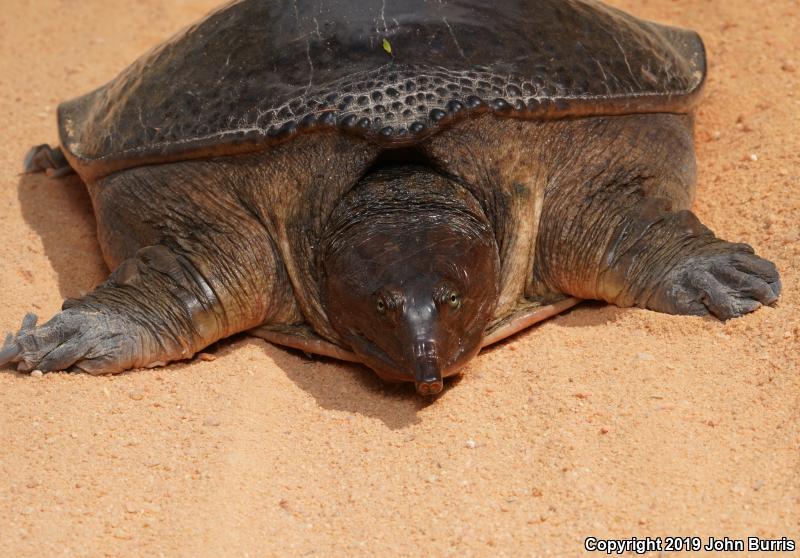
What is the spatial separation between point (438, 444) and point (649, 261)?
128cm

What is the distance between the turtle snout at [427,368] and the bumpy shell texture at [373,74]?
2.90 feet

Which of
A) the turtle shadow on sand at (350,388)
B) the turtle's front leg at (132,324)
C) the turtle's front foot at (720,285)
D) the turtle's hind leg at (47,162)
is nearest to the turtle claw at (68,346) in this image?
the turtle's front leg at (132,324)

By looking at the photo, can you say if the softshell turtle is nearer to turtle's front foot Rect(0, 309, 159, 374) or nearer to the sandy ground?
turtle's front foot Rect(0, 309, 159, 374)

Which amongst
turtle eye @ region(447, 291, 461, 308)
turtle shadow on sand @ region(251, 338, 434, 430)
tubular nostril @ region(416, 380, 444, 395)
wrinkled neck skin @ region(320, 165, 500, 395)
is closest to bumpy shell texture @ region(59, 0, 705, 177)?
wrinkled neck skin @ region(320, 165, 500, 395)

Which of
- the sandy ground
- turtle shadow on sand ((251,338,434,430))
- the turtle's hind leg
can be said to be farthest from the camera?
the turtle's hind leg

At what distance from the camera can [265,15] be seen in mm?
4465

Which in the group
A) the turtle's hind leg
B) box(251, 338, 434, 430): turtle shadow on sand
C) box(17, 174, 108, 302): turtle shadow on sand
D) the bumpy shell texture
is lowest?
box(251, 338, 434, 430): turtle shadow on sand

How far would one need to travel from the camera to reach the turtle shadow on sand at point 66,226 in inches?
196

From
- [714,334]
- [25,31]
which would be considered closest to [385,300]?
[714,334]

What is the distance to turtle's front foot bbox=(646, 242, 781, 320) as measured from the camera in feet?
12.9

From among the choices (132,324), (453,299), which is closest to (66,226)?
(132,324)

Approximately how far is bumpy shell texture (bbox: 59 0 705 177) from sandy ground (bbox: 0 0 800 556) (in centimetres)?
84

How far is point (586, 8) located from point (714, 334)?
68.7 inches

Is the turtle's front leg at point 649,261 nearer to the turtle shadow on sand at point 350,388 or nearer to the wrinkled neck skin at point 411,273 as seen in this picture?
the wrinkled neck skin at point 411,273
